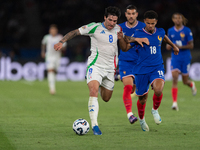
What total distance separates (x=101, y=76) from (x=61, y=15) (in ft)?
56.9

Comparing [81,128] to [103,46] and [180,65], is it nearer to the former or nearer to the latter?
[103,46]

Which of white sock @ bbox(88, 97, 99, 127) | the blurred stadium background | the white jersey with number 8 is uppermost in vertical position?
the blurred stadium background

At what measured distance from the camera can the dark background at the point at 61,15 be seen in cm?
2248

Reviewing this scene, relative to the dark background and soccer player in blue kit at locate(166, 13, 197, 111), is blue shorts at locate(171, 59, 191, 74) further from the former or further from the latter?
the dark background

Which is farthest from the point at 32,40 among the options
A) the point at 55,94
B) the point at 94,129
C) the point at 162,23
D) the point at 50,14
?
the point at 94,129

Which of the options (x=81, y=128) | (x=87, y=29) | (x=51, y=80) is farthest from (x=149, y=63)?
(x=51, y=80)

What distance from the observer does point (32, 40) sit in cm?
2302

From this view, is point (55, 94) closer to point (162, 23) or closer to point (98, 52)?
point (98, 52)

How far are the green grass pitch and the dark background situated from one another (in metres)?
11.5

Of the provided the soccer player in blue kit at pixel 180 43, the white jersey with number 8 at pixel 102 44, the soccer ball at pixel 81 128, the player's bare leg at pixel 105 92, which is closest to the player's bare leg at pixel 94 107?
the soccer ball at pixel 81 128

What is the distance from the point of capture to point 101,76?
6363 mm

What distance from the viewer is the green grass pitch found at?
5168mm

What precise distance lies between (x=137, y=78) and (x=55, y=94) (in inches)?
272

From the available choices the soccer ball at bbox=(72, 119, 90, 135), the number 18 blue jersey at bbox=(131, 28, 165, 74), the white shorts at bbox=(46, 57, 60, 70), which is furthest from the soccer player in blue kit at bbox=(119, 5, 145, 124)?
the white shorts at bbox=(46, 57, 60, 70)
